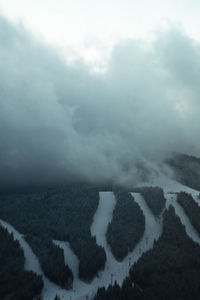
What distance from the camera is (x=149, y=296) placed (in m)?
165

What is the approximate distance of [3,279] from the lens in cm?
19588

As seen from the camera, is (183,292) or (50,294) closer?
(183,292)

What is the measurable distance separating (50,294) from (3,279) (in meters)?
33.3

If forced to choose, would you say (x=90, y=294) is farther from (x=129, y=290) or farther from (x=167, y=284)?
(x=167, y=284)

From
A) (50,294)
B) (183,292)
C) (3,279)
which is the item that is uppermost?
(3,279)

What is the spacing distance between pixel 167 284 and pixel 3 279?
353 feet

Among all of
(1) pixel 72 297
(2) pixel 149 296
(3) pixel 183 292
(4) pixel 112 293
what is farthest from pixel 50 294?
(3) pixel 183 292

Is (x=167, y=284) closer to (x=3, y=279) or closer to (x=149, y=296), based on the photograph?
(x=149, y=296)

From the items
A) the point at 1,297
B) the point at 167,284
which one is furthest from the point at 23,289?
the point at 167,284

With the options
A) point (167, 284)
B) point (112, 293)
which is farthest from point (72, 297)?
point (167, 284)

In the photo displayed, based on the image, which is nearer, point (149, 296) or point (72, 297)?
point (149, 296)

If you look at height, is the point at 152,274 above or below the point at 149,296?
above

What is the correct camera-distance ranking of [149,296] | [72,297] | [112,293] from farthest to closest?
[72,297] < [112,293] < [149,296]

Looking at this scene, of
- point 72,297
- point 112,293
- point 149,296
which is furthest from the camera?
point 72,297
